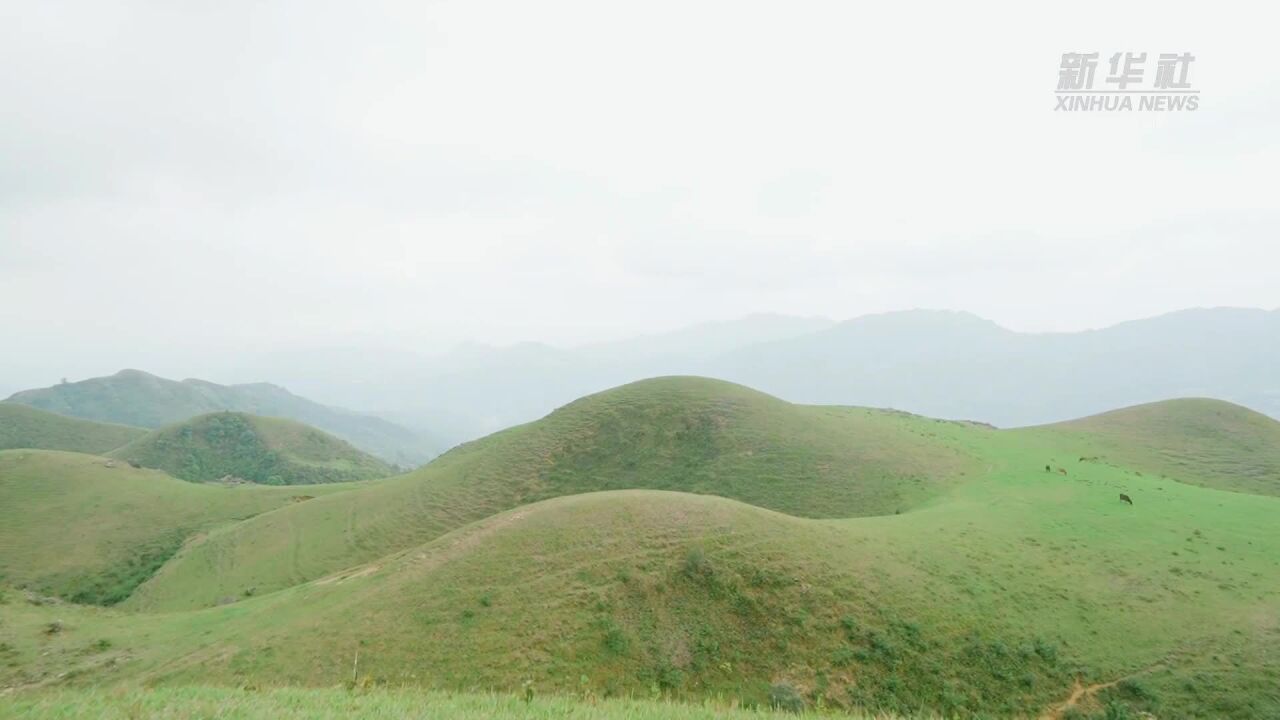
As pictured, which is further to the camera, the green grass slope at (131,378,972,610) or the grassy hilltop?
the green grass slope at (131,378,972,610)

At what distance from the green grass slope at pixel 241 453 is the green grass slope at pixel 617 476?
64.5 meters

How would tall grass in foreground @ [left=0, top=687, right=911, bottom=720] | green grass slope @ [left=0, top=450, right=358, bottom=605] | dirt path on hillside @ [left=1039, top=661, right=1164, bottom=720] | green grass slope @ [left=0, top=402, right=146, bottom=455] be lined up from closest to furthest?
tall grass in foreground @ [left=0, top=687, right=911, bottom=720], dirt path on hillside @ [left=1039, top=661, right=1164, bottom=720], green grass slope @ [left=0, top=450, right=358, bottom=605], green grass slope @ [left=0, top=402, right=146, bottom=455]

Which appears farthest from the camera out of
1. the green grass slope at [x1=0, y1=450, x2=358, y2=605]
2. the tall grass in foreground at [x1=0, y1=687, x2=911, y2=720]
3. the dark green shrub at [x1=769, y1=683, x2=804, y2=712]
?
the green grass slope at [x1=0, y1=450, x2=358, y2=605]

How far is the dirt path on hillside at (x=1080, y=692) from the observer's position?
15789 millimetres

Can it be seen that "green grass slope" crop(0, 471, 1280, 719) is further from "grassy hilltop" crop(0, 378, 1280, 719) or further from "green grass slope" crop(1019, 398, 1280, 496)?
"green grass slope" crop(1019, 398, 1280, 496)

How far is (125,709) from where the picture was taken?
6.52 meters

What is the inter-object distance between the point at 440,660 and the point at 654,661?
20.7 ft

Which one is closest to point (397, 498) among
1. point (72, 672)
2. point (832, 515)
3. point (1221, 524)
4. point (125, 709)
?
point (72, 672)

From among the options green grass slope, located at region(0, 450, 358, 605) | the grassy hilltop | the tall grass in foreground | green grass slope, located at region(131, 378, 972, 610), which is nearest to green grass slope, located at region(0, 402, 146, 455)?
green grass slope, located at region(0, 450, 358, 605)

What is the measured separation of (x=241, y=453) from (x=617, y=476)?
92.7 metres

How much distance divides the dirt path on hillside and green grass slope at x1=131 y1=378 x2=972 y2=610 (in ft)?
61.4

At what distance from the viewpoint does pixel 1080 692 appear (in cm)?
1636

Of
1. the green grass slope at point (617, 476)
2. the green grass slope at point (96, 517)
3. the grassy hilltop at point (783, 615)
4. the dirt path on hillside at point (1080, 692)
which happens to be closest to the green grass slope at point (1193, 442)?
the green grass slope at point (617, 476)

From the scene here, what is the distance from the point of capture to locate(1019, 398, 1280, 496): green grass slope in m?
42.7
